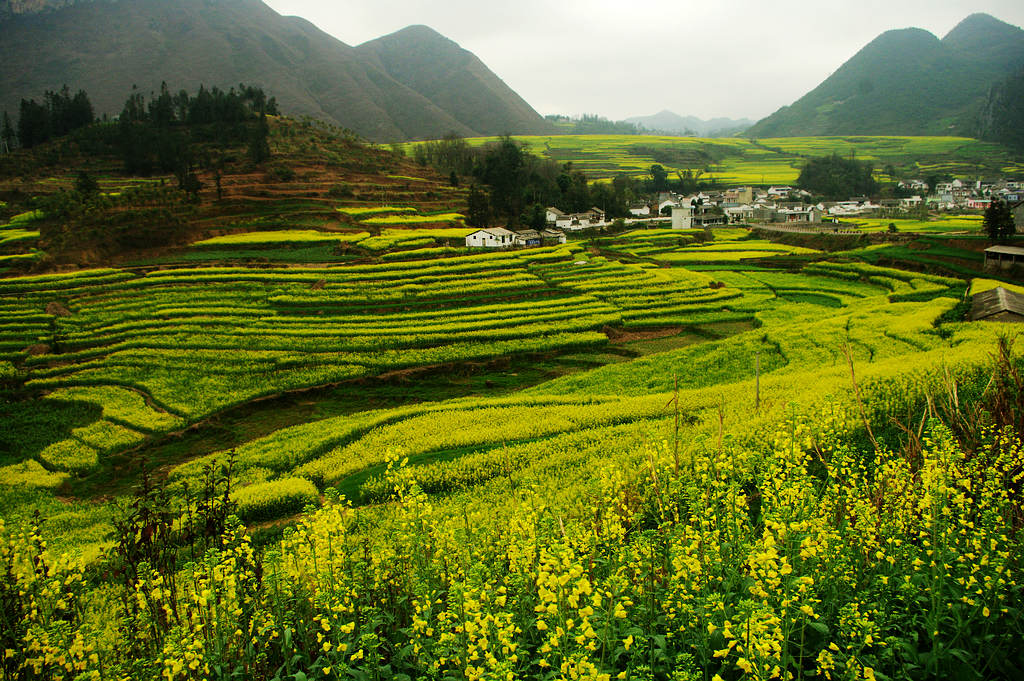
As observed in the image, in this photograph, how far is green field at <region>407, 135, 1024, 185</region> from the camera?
119812 millimetres

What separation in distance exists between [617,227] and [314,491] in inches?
2763

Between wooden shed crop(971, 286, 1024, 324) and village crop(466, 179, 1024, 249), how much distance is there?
140ft

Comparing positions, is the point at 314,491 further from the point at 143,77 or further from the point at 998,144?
the point at 143,77

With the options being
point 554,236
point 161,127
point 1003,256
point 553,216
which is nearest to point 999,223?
point 1003,256

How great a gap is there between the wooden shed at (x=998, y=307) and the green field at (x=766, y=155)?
9819 centimetres

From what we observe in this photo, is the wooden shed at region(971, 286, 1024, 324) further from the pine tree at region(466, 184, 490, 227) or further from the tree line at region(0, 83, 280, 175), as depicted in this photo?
the tree line at region(0, 83, 280, 175)

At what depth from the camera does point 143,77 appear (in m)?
183

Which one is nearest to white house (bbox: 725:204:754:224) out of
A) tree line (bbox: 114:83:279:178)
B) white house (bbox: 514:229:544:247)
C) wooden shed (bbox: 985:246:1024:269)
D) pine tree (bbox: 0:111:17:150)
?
white house (bbox: 514:229:544:247)

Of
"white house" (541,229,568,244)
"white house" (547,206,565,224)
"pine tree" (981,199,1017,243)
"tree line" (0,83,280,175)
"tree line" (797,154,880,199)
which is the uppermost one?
"tree line" (0,83,280,175)

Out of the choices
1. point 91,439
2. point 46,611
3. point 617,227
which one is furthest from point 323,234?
point 46,611

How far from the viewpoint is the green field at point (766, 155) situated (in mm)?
119812

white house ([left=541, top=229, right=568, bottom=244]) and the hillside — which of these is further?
white house ([left=541, top=229, right=568, bottom=244])

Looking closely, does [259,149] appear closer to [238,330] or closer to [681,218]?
[238,330]

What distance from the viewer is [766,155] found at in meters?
157
